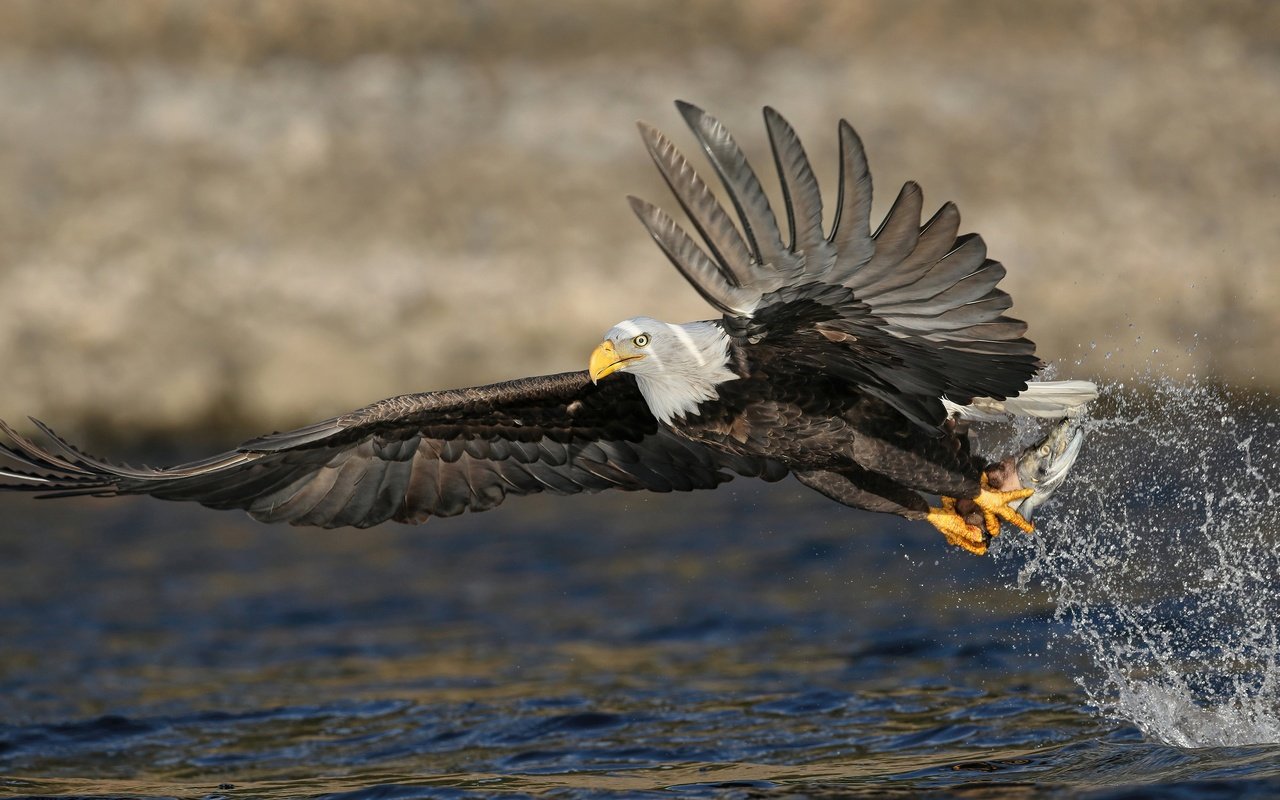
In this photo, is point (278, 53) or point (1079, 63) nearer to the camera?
point (1079, 63)

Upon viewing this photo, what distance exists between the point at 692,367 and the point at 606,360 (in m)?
0.32

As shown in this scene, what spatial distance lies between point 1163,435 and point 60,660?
23.5ft

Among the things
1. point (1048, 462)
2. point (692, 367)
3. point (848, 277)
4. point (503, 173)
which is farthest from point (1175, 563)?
point (503, 173)

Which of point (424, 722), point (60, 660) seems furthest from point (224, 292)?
point (424, 722)

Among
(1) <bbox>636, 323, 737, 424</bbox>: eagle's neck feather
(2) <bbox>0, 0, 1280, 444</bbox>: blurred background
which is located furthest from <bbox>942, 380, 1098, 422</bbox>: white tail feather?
(2) <bbox>0, 0, 1280, 444</bbox>: blurred background

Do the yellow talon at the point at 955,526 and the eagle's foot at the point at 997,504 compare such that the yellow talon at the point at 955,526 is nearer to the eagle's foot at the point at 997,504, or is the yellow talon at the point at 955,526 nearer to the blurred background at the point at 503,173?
the eagle's foot at the point at 997,504

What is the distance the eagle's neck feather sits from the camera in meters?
6.28

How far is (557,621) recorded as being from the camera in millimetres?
10062

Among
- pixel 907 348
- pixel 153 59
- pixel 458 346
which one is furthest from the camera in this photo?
pixel 153 59

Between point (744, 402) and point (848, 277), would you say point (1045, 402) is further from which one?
point (848, 277)

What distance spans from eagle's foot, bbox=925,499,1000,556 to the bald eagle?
0.03 ft

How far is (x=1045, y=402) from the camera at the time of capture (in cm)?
739

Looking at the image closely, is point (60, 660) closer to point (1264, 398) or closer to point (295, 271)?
point (295, 271)

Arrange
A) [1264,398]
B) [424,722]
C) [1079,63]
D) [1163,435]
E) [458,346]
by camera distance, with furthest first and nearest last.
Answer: [1079,63] < [458,346] < [1264,398] < [1163,435] < [424,722]
